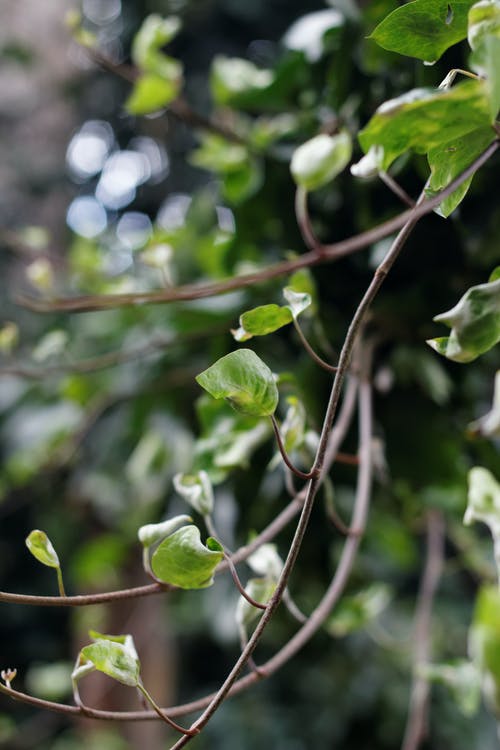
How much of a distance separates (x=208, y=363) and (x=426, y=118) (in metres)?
0.42

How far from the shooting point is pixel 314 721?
1.19 metres

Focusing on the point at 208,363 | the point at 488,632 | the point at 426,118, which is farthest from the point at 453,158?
the point at 208,363

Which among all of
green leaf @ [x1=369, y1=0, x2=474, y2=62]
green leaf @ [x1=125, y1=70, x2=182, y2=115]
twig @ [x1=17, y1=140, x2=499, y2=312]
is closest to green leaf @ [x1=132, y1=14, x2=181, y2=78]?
green leaf @ [x1=125, y1=70, x2=182, y2=115]

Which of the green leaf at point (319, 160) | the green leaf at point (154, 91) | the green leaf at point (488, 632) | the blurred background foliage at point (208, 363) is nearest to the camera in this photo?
the green leaf at point (488, 632)

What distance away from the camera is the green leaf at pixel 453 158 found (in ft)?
0.73

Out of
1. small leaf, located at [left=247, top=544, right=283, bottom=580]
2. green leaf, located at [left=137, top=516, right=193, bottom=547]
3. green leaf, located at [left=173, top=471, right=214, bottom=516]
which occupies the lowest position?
small leaf, located at [left=247, top=544, right=283, bottom=580]

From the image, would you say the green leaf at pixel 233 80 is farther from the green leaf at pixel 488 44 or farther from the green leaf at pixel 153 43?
the green leaf at pixel 488 44

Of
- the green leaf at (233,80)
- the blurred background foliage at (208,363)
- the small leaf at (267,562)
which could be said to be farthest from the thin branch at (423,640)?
the green leaf at (233,80)

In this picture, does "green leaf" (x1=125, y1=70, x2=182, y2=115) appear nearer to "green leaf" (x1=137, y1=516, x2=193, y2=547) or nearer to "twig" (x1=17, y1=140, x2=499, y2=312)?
"twig" (x1=17, y1=140, x2=499, y2=312)

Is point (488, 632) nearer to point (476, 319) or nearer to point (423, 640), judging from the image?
point (476, 319)

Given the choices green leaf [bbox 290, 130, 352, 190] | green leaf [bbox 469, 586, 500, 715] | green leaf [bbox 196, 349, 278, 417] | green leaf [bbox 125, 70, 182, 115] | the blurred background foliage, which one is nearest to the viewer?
green leaf [bbox 469, 586, 500, 715]

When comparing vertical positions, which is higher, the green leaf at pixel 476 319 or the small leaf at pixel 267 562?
the green leaf at pixel 476 319

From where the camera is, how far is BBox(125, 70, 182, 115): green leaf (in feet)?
1.89

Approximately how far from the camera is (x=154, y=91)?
0.58 m
